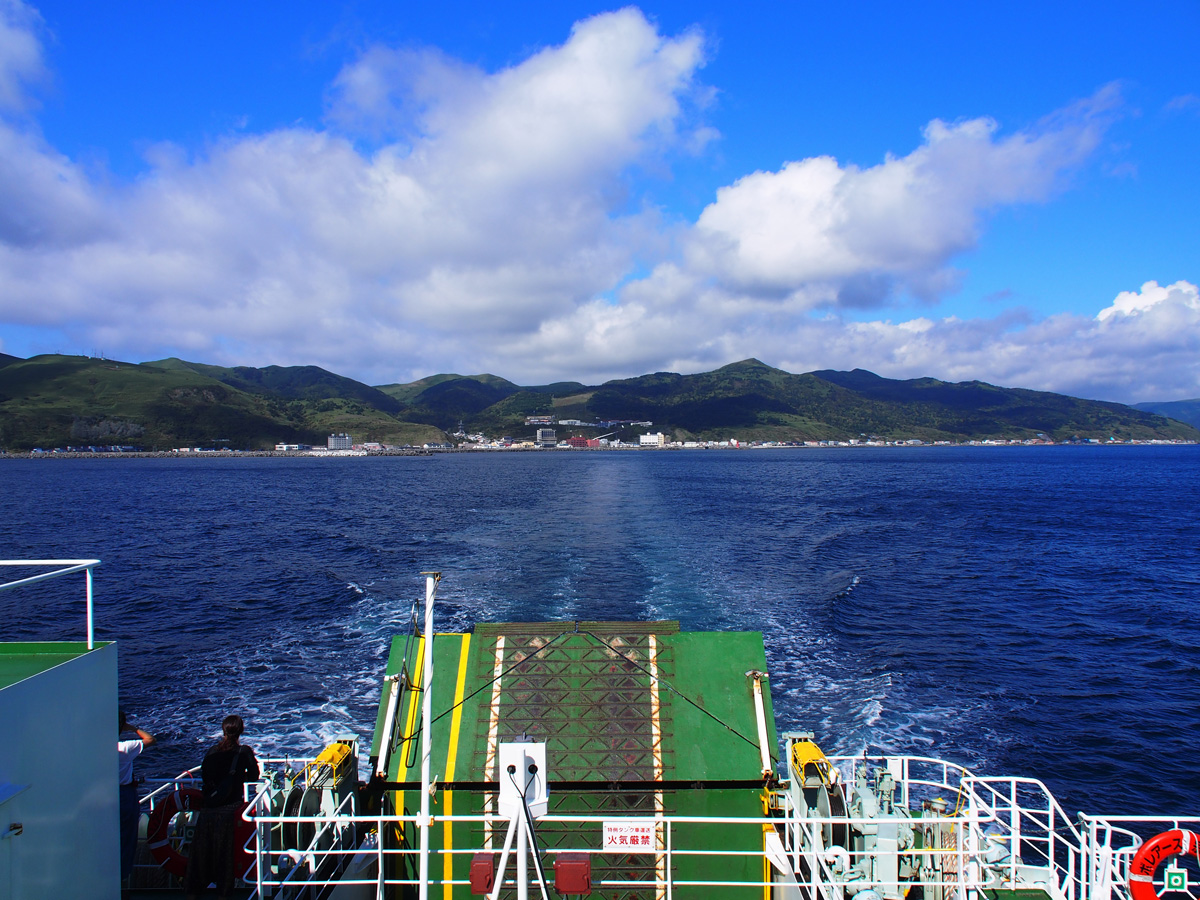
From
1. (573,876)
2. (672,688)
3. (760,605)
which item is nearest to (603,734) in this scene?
(672,688)

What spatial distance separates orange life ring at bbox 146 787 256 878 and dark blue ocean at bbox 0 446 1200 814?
813cm

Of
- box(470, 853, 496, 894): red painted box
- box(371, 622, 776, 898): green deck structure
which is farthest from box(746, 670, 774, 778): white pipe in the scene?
box(470, 853, 496, 894): red painted box

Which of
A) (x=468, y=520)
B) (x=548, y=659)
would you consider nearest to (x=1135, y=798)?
(x=548, y=659)

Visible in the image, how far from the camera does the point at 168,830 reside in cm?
→ 867

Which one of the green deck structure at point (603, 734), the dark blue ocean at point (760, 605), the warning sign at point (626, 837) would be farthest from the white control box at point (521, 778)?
the dark blue ocean at point (760, 605)

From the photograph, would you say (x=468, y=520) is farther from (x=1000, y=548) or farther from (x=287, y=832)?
(x=287, y=832)

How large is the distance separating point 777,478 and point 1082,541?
2354 inches

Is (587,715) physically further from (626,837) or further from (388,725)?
(388,725)

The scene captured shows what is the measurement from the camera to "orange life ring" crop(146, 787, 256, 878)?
7422 mm

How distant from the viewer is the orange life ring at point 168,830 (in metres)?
7.95

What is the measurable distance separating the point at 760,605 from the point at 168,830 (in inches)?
987

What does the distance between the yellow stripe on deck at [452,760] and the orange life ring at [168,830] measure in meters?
2.82

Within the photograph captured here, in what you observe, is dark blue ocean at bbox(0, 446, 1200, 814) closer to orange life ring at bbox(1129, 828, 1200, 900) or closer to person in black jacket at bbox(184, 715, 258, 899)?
person in black jacket at bbox(184, 715, 258, 899)

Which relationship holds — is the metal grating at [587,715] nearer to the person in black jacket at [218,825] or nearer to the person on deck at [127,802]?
the person in black jacket at [218,825]
